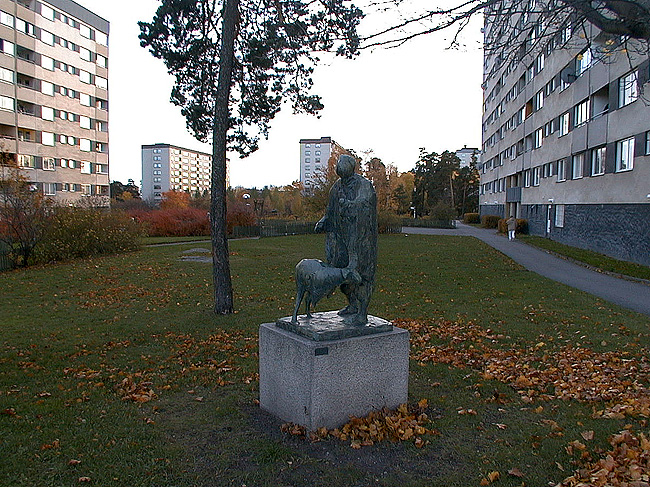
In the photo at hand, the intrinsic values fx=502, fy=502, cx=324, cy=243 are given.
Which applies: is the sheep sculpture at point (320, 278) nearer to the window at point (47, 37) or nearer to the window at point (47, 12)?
the window at point (47, 37)

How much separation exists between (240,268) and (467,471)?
14.8m

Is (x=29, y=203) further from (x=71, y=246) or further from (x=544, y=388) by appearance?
(x=544, y=388)

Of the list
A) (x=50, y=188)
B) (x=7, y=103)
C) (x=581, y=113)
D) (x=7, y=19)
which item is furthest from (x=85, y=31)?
(x=581, y=113)

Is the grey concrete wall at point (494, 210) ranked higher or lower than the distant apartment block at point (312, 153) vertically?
lower

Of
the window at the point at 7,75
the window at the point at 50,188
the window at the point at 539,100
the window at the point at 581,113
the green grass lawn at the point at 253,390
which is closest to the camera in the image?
the green grass lawn at the point at 253,390

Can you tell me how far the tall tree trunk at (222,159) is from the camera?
9.88 m

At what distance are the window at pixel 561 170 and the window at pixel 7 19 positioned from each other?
141 ft

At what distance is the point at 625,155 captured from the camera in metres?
21.4

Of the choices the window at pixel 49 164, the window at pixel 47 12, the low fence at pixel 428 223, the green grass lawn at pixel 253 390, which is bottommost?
the green grass lawn at pixel 253 390

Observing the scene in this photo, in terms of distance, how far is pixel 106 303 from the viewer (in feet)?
39.5

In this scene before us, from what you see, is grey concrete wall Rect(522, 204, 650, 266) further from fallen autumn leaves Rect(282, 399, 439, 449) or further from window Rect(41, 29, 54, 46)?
window Rect(41, 29, 54, 46)

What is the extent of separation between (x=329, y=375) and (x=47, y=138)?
4831cm

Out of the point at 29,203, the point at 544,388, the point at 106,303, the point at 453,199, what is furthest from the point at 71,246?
the point at 453,199

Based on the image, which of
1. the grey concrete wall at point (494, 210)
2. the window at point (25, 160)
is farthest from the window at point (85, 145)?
the grey concrete wall at point (494, 210)
